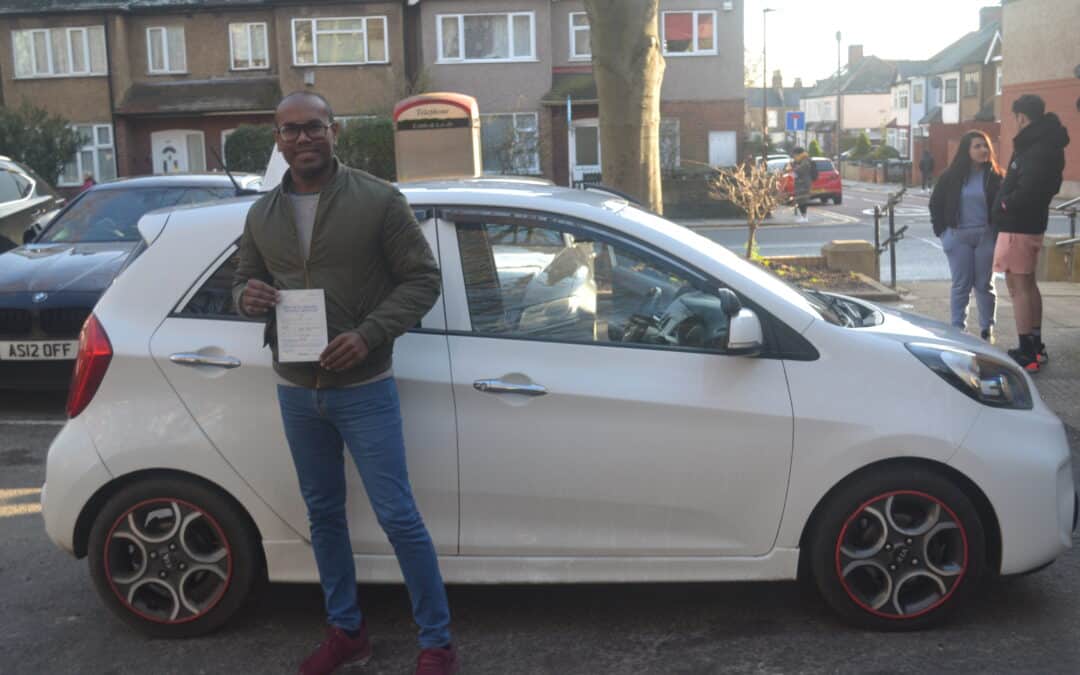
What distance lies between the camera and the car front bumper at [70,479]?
4414 millimetres

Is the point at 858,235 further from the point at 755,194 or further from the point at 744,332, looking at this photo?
the point at 744,332

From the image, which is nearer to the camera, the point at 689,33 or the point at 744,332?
the point at 744,332

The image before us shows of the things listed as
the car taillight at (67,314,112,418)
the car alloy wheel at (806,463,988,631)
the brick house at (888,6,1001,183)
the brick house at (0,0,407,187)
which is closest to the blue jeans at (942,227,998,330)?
the car alloy wheel at (806,463,988,631)

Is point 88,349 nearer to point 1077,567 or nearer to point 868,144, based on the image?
point 1077,567

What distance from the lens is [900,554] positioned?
4.35 m

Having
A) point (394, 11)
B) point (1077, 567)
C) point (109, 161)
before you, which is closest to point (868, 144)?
point (394, 11)

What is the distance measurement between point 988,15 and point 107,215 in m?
74.7

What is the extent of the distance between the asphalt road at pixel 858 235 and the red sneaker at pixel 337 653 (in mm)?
12884

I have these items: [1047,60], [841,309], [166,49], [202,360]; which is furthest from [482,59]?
[202,360]

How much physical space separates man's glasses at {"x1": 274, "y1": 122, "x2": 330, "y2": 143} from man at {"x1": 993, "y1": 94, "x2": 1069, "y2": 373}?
21.7ft

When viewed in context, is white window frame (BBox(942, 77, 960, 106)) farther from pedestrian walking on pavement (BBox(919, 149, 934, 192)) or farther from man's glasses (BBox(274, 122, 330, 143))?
man's glasses (BBox(274, 122, 330, 143))

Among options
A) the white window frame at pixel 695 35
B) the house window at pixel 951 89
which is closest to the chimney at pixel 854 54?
the house window at pixel 951 89

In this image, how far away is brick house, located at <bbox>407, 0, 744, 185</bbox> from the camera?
120 feet

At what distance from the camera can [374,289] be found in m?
3.87
